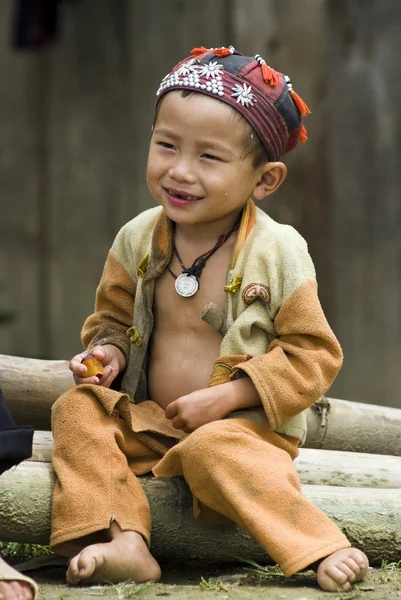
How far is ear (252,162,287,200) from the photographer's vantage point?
3.58 metres

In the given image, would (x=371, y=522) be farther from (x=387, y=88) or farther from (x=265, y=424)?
(x=387, y=88)

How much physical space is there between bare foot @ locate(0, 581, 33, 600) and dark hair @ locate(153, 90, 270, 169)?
1.36 meters

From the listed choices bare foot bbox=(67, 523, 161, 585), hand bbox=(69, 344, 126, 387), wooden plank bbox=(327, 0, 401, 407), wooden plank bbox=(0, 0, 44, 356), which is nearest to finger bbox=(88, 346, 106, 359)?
hand bbox=(69, 344, 126, 387)

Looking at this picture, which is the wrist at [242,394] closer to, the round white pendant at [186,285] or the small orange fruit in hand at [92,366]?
the round white pendant at [186,285]

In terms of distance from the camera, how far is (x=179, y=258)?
364cm

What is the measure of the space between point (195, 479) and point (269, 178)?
0.94 meters

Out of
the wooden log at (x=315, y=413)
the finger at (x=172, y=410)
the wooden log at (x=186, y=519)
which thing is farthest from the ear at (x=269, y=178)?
the wooden log at (x=315, y=413)

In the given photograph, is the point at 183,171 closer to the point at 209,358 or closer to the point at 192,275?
the point at 192,275

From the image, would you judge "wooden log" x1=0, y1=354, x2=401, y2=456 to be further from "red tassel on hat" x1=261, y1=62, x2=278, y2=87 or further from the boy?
"red tassel on hat" x1=261, y1=62, x2=278, y2=87


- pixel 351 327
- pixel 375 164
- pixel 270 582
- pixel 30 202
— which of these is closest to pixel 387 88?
pixel 375 164

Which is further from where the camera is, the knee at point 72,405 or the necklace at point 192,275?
the necklace at point 192,275

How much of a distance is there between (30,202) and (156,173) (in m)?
4.61

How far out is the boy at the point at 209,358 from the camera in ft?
10.6

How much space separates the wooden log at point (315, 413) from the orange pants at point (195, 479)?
0.69m
